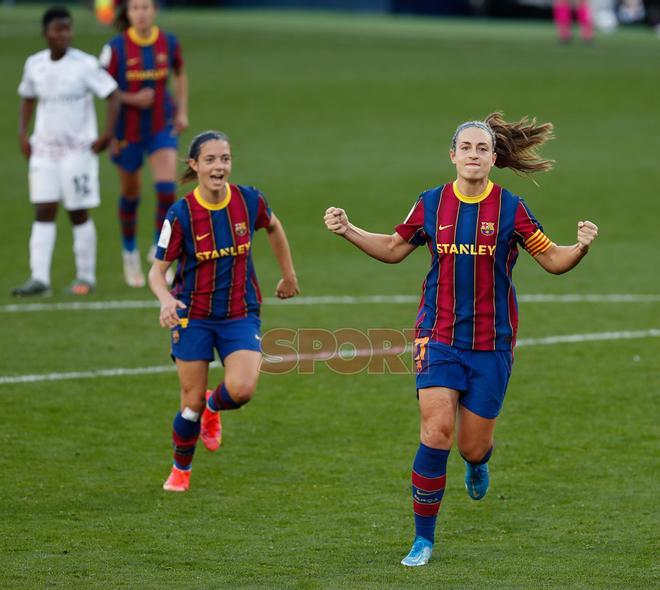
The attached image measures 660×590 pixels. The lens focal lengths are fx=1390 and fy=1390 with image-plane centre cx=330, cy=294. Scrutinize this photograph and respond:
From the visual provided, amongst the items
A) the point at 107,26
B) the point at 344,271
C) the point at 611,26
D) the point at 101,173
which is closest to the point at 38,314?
the point at 344,271

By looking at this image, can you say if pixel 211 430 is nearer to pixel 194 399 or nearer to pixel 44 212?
pixel 194 399

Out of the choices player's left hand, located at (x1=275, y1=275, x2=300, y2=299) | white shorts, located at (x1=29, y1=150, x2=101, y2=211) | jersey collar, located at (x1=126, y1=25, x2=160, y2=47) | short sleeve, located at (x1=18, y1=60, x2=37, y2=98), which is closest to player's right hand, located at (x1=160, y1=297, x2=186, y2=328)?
player's left hand, located at (x1=275, y1=275, x2=300, y2=299)

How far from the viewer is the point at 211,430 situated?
8430 mm

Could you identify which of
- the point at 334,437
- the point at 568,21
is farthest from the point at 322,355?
the point at 568,21

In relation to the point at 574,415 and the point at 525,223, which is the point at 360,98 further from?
the point at 525,223

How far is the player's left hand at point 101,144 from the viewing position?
497 inches

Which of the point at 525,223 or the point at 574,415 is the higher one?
the point at 525,223

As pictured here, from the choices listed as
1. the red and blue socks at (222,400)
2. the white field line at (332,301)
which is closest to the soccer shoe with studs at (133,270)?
the white field line at (332,301)

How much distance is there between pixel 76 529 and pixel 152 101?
7.00 m

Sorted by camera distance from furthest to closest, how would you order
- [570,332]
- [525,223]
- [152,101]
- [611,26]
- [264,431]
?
[611,26]
[152,101]
[570,332]
[264,431]
[525,223]

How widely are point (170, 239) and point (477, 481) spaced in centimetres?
215

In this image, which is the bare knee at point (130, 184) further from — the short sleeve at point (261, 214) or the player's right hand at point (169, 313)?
the player's right hand at point (169, 313)

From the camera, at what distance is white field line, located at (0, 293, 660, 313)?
12.4 meters

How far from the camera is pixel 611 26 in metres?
41.3
